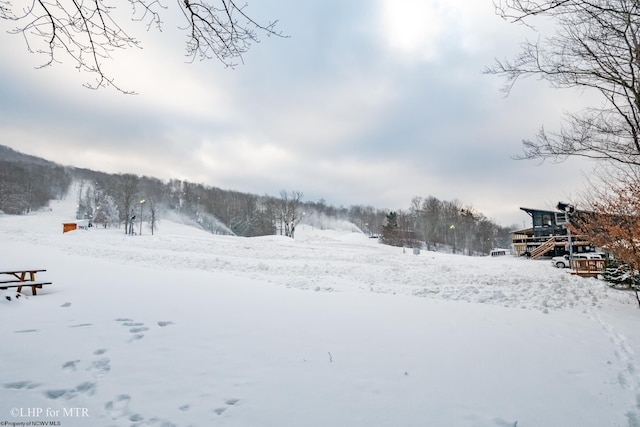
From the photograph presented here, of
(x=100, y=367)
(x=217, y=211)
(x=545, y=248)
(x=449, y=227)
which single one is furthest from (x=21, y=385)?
(x=217, y=211)

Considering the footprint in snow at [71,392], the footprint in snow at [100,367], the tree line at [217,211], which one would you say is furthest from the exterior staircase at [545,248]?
the footprint in snow at [71,392]

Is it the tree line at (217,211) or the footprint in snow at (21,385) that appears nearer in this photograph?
the footprint in snow at (21,385)

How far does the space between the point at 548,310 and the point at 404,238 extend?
49.8m

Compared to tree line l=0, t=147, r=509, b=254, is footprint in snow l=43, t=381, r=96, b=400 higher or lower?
lower

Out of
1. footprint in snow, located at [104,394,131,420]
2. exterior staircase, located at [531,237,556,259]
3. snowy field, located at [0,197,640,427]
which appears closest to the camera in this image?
footprint in snow, located at [104,394,131,420]

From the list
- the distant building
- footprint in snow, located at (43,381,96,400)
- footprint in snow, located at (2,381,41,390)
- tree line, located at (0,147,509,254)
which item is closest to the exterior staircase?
the distant building

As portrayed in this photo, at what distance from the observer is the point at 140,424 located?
243cm

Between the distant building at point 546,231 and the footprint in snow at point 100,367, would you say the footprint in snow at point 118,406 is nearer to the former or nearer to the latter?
the footprint in snow at point 100,367

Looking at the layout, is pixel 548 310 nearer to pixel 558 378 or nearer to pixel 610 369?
pixel 610 369

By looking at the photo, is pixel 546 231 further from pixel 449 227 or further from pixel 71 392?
pixel 71 392

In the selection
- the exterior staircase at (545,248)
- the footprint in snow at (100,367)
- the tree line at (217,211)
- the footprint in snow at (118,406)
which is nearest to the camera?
the footprint in snow at (118,406)

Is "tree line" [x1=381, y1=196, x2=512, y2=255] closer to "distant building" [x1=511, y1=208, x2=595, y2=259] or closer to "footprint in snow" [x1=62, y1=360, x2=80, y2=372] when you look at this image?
"distant building" [x1=511, y1=208, x2=595, y2=259]

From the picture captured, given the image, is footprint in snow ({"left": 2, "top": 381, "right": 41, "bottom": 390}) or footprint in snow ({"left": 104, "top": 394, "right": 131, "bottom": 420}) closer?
footprint in snow ({"left": 104, "top": 394, "right": 131, "bottom": 420})

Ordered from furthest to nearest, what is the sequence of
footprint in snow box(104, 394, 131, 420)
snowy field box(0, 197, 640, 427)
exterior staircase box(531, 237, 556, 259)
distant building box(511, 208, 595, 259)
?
distant building box(511, 208, 595, 259), exterior staircase box(531, 237, 556, 259), snowy field box(0, 197, 640, 427), footprint in snow box(104, 394, 131, 420)
